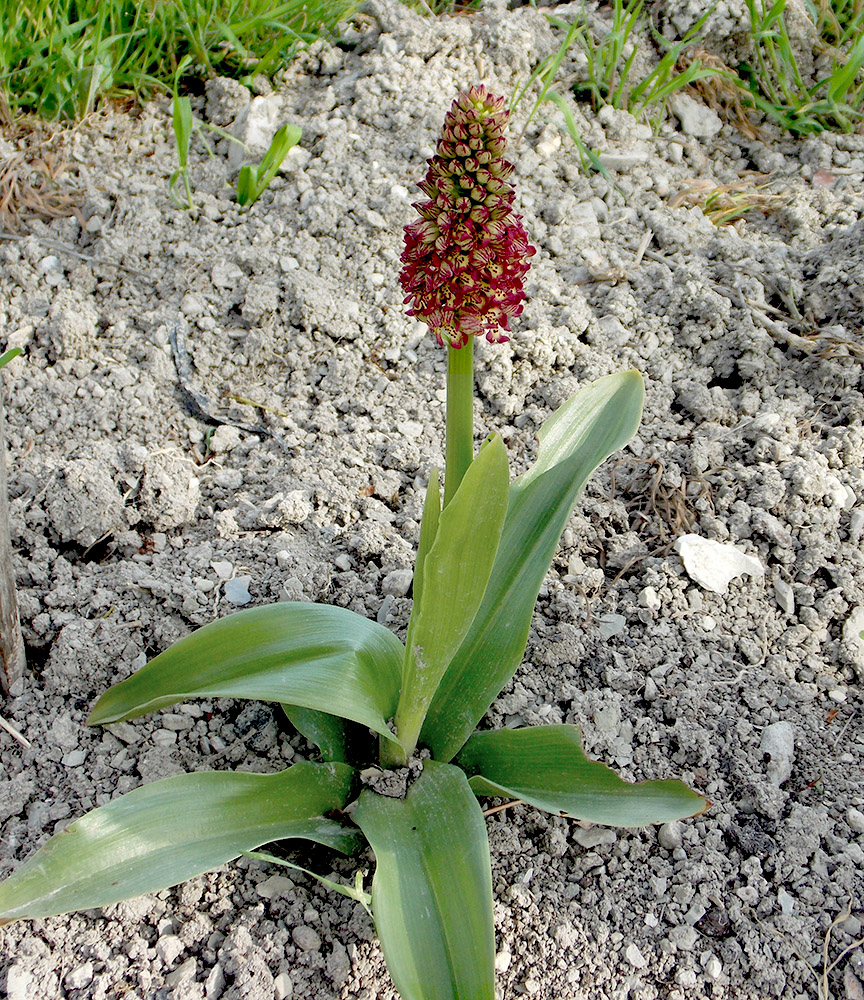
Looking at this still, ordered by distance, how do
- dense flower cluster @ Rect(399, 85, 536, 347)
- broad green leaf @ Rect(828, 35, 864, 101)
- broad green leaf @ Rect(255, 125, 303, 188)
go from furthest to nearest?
broad green leaf @ Rect(828, 35, 864, 101) → broad green leaf @ Rect(255, 125, 303, 188) → dense flower cluster @ Rect(399, 85, 536, 347)

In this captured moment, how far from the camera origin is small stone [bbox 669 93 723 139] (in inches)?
146

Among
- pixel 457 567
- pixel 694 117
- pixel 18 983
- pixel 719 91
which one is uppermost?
pixel 719 91

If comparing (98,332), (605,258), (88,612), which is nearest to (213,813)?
(88,612)

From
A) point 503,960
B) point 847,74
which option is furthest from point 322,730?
point 847,74

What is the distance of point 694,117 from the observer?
12.3ft

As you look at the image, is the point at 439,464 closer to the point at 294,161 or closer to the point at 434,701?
the point at 434,701

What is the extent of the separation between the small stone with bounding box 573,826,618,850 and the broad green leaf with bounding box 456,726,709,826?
19cm

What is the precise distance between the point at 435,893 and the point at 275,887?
409 millimetres

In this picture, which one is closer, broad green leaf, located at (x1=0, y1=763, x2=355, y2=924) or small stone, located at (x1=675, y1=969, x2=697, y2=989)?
broad green leaf, located at (x1=0, y1=763, x2=355, y2=924)

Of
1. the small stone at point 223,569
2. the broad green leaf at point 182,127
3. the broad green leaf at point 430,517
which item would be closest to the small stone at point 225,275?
the broad green leaf at point 182,127

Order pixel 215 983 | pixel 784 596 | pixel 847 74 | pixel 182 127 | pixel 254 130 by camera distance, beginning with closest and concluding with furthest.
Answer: pixel 215 983 < pixel 784 596 < pixel 182 127 < pixel 254 130 < pixel 847 74

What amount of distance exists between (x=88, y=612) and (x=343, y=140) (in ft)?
6.65

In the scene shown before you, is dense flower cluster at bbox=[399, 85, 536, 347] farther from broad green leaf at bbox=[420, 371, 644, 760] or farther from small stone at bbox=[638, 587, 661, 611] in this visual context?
small stone at bbox=[638, 587, 661, 611]

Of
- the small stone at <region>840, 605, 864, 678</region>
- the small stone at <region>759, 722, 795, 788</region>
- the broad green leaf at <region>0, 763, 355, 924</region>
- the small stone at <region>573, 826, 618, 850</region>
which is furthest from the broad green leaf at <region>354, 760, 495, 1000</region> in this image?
the small stone at <region>840, 605, 864, 678</region>
